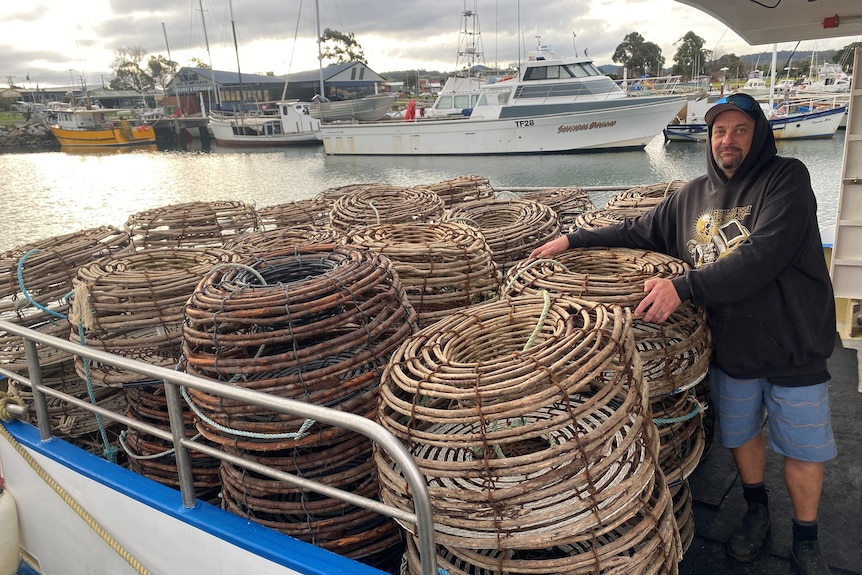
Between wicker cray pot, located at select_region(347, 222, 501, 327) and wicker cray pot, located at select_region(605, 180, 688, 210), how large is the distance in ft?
4.49

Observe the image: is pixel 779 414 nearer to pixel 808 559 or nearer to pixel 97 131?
pixel 808 559

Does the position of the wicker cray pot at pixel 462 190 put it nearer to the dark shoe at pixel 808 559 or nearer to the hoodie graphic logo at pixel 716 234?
the hoodie graphic logo at pixel 716 234

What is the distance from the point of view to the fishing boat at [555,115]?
26.0 metres

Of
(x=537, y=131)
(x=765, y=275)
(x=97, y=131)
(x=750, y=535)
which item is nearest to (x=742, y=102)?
(x=765, y=275)

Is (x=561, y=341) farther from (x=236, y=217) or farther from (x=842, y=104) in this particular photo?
(x=842, y=104)

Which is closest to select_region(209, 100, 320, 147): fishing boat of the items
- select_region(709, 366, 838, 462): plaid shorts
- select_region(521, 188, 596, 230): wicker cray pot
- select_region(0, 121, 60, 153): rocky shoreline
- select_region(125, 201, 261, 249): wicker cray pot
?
select_region(0, 121, 60, 153): rocky shoreline

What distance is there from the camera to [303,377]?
1.98 m

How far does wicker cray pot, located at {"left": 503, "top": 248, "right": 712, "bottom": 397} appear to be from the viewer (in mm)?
2129

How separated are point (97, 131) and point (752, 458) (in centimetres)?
4911

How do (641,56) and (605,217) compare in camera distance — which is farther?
(641,56)

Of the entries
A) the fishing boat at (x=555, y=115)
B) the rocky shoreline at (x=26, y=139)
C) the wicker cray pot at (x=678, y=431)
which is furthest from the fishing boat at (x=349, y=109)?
the wicker cray pot at (x=678, y=431)

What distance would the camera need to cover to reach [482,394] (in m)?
1.52

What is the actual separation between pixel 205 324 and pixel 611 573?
1.56 metres

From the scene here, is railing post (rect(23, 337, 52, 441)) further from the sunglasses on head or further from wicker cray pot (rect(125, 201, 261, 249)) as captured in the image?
the sunglasses on head
